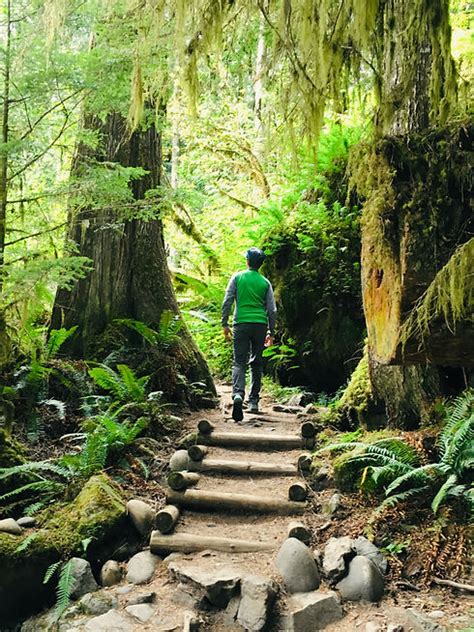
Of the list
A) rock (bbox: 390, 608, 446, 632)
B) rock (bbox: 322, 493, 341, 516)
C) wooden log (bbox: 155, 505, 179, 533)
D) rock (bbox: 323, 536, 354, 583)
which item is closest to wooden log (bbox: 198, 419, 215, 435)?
wooden log (bbox: 155, 505, 179, 533)

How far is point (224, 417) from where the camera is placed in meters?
7.86

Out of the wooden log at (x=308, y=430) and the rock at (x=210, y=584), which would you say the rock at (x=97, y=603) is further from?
the wooden log at (x=308, y=430)

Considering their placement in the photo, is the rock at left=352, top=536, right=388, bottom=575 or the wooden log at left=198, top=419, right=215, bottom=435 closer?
the rock at left=352, top=536, right=388, bottom=575

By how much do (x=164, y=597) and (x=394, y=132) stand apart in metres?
4.28

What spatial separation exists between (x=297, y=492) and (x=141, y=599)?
5.94 ft

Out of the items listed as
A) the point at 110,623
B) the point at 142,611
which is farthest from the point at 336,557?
the point at 110,623

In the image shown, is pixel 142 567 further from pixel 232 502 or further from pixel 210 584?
pixel 232 502

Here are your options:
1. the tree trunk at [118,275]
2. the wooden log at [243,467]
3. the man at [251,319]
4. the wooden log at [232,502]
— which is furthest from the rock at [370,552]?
the tree trunk at [118,275]

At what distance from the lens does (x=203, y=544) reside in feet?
15.8

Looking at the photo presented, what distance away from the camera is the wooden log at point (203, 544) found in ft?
15.6

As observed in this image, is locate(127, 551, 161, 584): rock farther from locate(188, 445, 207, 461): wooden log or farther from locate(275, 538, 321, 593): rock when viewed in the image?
locate(188, 445, 207, 461): wooden log

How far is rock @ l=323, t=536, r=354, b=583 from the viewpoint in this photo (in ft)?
14.0

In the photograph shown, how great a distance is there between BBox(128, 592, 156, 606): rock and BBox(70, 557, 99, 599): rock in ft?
1.43

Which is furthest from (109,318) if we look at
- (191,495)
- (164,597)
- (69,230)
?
(164,597)
